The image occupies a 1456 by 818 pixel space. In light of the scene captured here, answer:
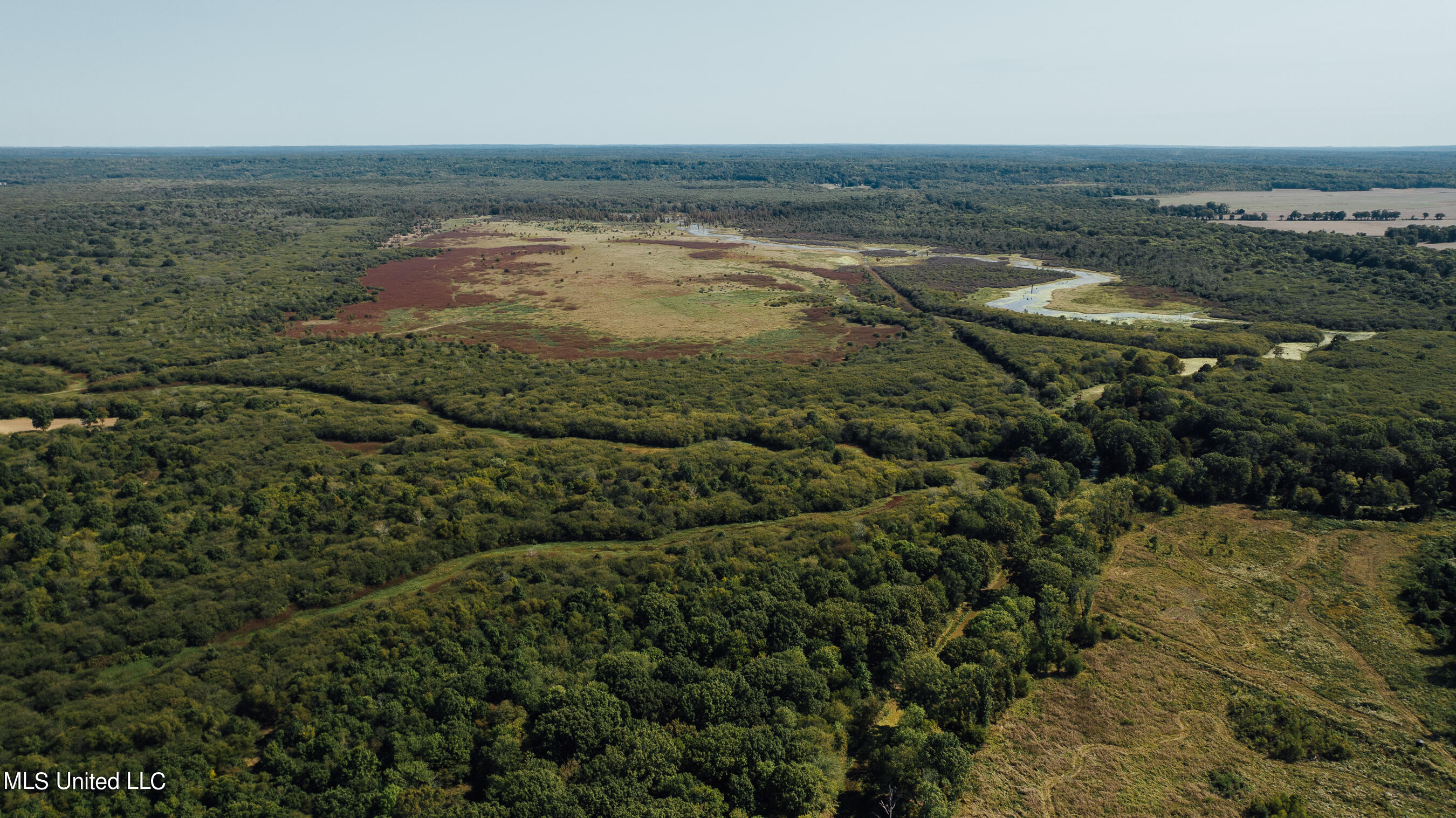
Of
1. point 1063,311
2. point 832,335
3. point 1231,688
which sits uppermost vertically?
point 1063,311

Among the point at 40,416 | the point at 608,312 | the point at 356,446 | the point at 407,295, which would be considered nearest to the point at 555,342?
the point at 608,312

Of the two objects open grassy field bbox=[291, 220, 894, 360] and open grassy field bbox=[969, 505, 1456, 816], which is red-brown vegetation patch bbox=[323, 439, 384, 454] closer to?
open grassy field bbox=[291, 220, 894, 360]

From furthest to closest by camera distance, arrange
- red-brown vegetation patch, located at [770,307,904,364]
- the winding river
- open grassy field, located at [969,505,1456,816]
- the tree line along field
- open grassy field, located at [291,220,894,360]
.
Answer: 1. the winding river
2. open grassy field, located at [291,220,894,360]
3. red-brown vegetation patch, located at [770,307,904,364]
4. open grassy field, located at [969,505,1456,816]
5. the tree line along field

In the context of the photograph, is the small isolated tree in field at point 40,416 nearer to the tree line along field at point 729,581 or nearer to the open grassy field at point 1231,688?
the tree line along field at point 729,581

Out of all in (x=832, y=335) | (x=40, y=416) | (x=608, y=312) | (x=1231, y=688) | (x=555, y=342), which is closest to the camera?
(x=1231, y=688)

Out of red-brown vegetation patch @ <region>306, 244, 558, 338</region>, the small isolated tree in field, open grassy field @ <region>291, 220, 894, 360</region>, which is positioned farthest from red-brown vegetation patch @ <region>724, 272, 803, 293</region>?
the small isolated tree in field

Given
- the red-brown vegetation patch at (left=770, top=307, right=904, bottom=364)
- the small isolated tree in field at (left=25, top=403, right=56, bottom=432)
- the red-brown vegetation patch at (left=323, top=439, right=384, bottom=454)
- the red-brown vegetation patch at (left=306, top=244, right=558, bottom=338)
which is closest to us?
the red-brown vegetation patch at (left=323, top=439, right=384, bottom=454)

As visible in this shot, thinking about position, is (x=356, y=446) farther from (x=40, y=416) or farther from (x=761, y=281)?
(x=761, y=281)
